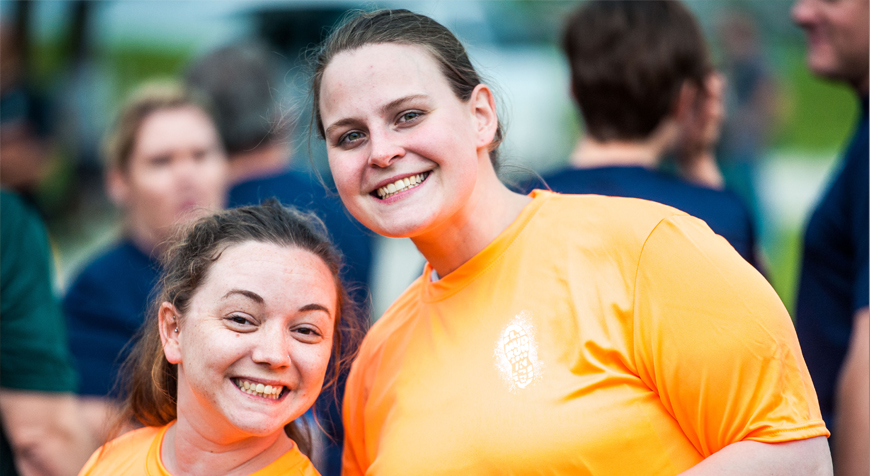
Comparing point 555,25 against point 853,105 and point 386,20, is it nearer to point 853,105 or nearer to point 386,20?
point 853,105

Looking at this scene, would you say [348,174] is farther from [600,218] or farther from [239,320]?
[600,218]

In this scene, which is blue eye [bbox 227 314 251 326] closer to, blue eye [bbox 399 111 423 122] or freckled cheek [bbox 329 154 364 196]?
freckled cheek [bbox 329 154 364 196]

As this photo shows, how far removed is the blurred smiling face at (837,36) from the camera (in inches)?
102

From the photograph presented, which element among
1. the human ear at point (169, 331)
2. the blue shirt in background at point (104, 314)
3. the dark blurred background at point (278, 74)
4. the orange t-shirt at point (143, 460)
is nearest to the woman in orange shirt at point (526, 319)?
the orange t-shirt at point (143, 460)

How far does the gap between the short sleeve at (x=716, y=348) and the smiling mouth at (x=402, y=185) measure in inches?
21.1

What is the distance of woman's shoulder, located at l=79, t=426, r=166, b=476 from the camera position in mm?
2090

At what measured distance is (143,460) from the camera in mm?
2088

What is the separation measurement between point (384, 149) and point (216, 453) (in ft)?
2.92

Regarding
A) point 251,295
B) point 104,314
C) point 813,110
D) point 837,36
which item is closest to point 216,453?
point 251,295

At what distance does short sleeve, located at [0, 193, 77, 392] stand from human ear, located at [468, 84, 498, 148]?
1.61 m

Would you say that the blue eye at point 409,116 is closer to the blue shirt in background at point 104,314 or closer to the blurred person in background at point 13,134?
the blue shirt in background at point 104,314

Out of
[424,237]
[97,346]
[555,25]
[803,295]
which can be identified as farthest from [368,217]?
[555,25]

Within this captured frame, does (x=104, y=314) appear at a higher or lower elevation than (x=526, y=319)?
lower

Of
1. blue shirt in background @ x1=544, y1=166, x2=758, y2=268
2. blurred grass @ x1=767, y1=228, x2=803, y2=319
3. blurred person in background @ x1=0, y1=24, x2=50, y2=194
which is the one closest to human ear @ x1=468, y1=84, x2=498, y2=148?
blue shirt in background @ x1=544, y1=166, x2=758, y2=268
